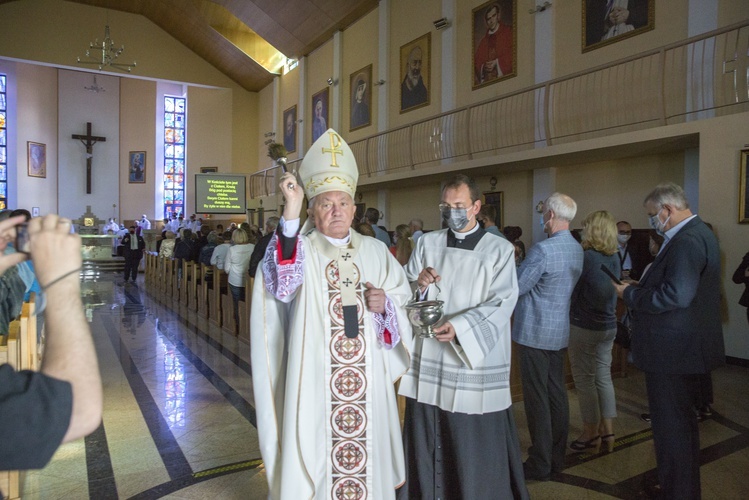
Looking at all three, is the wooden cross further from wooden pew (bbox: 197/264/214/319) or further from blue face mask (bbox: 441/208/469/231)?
blue face mask (bbox: 441/208/469/231)

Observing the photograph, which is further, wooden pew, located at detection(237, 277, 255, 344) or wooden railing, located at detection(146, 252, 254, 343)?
wooden railing, located at detection(146, 252, 254, 343)

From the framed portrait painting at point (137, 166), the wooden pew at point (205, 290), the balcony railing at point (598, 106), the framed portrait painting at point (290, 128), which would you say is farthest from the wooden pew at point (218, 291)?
the framed portrait painting at point (137, 166)

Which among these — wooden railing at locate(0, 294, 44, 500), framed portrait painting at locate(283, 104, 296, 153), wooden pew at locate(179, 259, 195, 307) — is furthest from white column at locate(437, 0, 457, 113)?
wooden railing at locate(0, 294, 44, 500)

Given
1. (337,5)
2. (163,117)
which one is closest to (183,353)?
(337,5)

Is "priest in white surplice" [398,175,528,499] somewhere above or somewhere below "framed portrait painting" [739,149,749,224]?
below

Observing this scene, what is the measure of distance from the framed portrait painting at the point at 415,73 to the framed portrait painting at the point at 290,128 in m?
6.34

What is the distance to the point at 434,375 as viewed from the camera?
259cm

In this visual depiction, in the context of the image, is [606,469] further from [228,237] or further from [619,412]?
[228,237]

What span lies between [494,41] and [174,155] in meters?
17.6

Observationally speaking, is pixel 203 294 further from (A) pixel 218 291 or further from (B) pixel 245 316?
(B) pixel 245 316

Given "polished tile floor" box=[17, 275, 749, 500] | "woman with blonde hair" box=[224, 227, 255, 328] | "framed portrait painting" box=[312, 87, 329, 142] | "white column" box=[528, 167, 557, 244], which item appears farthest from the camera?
"framed portrait painting" box=[312, 87, 329, 142]

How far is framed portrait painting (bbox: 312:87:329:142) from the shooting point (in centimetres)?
1606

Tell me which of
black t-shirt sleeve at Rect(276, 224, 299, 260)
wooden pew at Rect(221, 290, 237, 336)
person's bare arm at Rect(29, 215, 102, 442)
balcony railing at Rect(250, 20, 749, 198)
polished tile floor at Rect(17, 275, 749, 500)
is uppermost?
balcony railing at Rect(250, 20, 749, 198)

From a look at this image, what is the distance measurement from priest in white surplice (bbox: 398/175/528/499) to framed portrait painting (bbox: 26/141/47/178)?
75.2 feet
